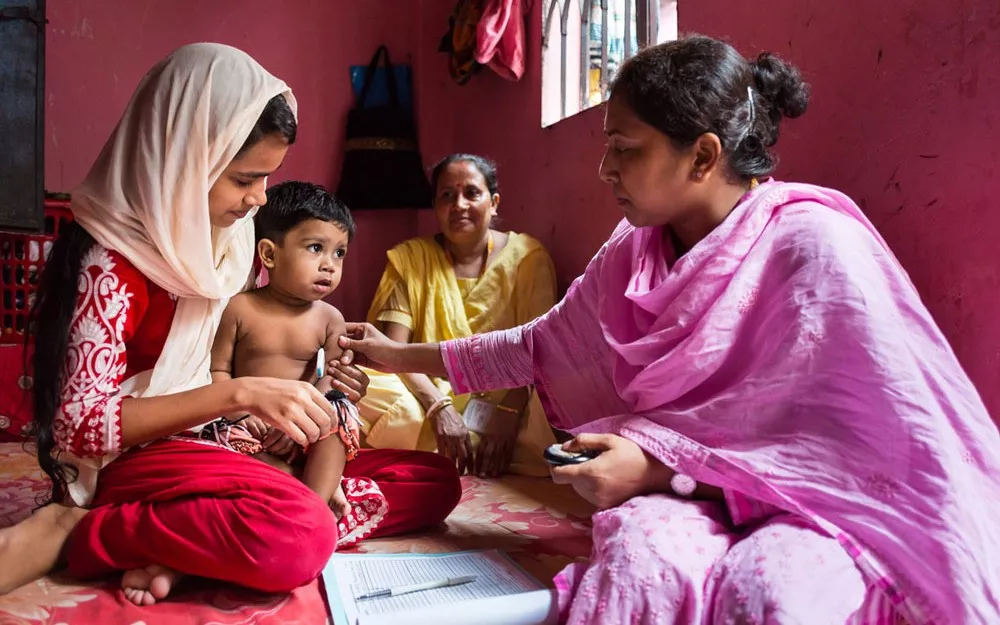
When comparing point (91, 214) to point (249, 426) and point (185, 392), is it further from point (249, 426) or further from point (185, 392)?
point (249, 426)

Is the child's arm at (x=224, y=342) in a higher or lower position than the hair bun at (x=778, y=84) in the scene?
lower

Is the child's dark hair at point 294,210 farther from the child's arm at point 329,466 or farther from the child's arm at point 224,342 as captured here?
the child's arm at point 329,466

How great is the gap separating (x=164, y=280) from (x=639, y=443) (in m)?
0.86

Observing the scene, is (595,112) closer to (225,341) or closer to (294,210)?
(294,210)

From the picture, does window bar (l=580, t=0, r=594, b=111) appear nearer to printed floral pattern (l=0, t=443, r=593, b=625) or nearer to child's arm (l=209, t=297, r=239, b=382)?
printed floral pattern (l=0, t=443, r=593, b=625)

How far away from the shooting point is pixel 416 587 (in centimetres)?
139

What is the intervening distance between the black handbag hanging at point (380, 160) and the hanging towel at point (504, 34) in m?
0.79

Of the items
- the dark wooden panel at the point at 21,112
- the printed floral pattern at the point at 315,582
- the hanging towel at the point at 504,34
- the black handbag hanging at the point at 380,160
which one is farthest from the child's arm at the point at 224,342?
the black handbag hanging at the point at 380,160

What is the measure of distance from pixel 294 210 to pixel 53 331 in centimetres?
61

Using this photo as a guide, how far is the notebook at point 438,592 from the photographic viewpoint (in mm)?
1218

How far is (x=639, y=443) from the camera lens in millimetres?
1332

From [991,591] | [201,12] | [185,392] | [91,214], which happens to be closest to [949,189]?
[991,591]

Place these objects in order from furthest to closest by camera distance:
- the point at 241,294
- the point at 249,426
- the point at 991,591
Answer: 1. the point at 241,294
2. the point at 249,426
3. the point at 991,591

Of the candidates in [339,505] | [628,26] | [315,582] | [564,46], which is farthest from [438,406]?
[564,46]
